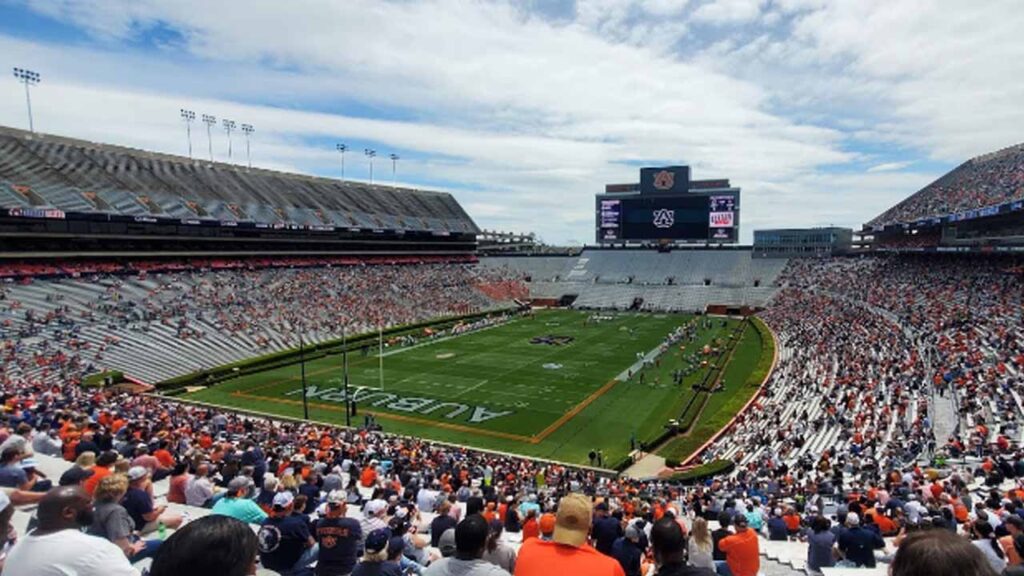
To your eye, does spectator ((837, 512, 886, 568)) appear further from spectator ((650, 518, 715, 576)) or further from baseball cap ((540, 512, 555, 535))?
spectator ((650, 518, 715, 576))

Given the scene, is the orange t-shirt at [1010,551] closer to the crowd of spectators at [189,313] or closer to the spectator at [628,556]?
the spectator at [628,556]

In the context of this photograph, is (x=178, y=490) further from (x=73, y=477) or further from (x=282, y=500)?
Answer: (x=282, y=500)

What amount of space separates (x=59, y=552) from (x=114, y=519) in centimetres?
287

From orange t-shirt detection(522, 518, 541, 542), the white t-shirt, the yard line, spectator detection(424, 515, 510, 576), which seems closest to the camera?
the white t-shirt

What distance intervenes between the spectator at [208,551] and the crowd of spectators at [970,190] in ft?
155

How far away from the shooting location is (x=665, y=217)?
262 feet

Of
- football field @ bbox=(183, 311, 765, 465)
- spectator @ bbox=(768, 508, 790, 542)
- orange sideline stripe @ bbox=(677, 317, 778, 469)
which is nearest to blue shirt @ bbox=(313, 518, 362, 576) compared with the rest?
spectator @ bbox=(768, 508, 790, 542)

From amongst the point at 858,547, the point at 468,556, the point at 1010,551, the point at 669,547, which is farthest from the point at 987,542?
the point at 468,556

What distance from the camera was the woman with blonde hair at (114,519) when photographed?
5.71 meters

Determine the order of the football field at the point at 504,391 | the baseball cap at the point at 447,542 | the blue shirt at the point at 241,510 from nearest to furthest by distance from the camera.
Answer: the baseball cap at the point at 447,542
the blue shirt at the point at 241,510
the football field at the point at 504,391

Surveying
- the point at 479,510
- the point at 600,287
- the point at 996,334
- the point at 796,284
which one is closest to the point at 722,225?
the point at 796,284

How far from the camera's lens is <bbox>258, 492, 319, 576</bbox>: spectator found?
20.8ft

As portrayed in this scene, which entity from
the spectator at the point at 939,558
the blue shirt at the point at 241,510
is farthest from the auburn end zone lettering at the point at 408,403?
the spectator at the point at 939,558

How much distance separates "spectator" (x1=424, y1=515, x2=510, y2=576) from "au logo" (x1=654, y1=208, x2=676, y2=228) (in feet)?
259
